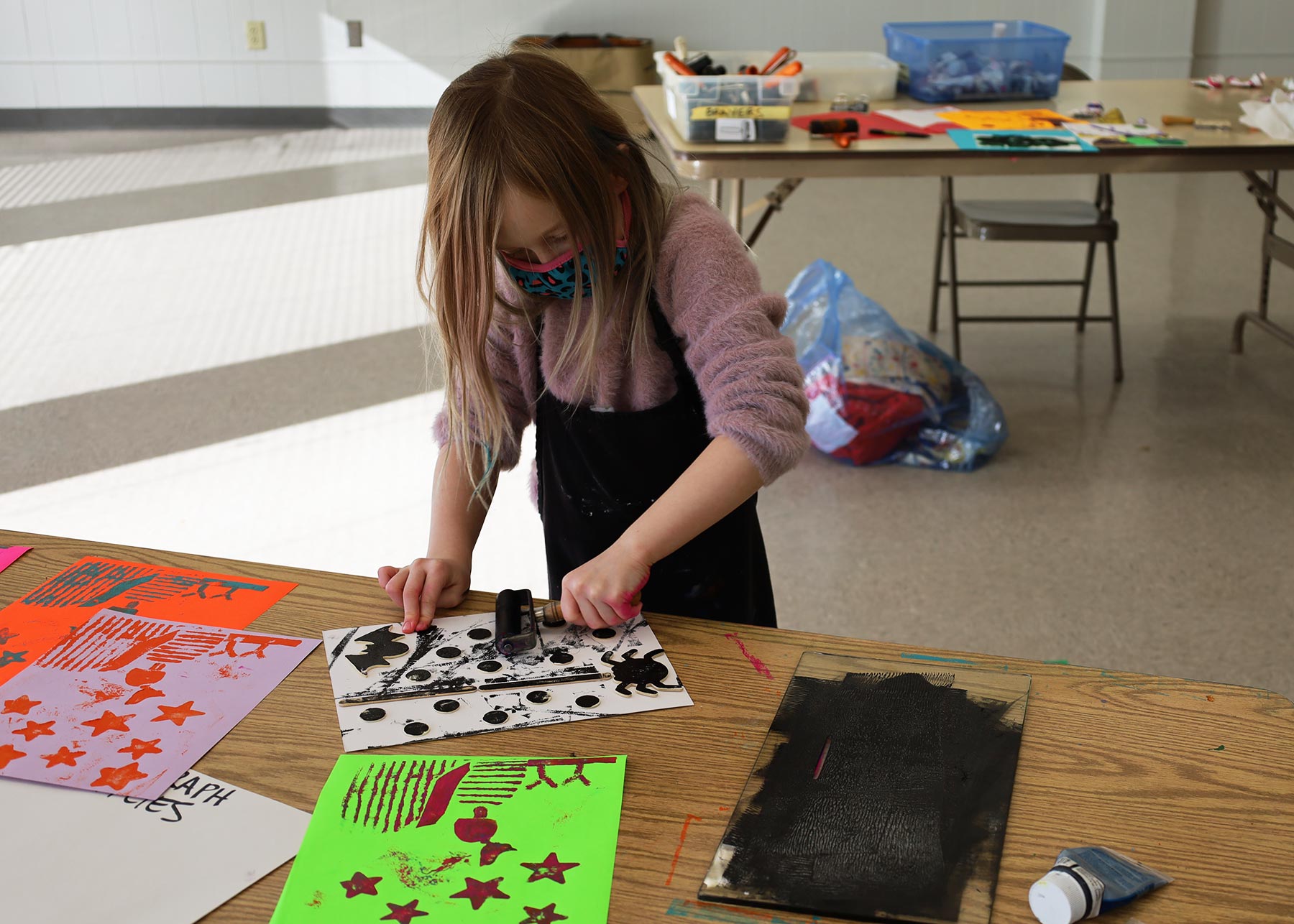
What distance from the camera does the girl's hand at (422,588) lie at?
0.96m

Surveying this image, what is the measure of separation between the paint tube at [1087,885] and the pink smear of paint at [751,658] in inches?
10.2

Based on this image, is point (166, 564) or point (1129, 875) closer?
point (1129, 875)

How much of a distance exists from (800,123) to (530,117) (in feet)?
5.93

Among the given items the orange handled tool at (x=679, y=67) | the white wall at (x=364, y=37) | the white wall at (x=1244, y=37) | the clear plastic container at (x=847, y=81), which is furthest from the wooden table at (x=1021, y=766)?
the white wall at (x=1244, y=37)

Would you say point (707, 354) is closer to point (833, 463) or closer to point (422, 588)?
point (422, 588)

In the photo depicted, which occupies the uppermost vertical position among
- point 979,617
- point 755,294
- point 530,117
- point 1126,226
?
point 530,117

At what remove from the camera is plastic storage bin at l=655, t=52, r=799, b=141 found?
2.38 metres

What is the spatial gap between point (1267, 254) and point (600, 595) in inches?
108

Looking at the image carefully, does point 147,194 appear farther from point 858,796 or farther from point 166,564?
point 858,796

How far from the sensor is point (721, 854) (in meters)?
0.68

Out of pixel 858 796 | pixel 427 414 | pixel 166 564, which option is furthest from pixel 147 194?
pixel 858 796

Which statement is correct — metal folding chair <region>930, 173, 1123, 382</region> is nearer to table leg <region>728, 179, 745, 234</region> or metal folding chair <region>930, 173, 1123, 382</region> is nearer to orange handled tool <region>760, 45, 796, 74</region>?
orange handled tool <region>760, 45, 796, 74</region>

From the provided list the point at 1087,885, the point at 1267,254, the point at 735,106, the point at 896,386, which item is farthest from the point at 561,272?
the point at 1267,254

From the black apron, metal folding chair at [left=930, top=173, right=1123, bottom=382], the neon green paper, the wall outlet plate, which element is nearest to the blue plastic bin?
metal folding chair at [left=930, top=173, right=1123, bottom=382]
